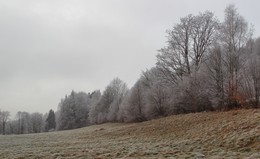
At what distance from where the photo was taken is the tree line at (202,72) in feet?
→ 97.3

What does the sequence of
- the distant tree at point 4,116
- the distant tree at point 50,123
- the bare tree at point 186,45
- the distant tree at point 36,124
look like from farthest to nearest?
the distant tree at point 36,124 < the distant tree at point 4,116 < the distant tree at point 50,123 < the bare tree at point 186,45

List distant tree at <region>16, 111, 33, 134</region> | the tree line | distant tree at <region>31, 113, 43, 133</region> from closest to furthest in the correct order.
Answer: the tree line → distant tree at <region>16, 111, 33, 134</region> → distant tree at <region>31, 113, 43, 133</region>

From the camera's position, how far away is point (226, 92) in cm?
3066

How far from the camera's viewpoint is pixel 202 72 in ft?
113

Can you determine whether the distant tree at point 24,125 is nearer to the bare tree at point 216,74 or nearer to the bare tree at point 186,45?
the bare tree at point 186,45

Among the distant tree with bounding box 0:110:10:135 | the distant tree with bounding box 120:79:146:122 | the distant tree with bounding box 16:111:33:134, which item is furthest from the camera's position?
the distant tree with bounding box 16:111:33:134

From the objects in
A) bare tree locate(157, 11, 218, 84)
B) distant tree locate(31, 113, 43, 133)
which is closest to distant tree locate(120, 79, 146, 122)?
A: bare tree locate(157, 11, 218, 84)

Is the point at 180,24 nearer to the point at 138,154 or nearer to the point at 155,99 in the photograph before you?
the point at 155,99

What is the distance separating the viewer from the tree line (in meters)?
29.7

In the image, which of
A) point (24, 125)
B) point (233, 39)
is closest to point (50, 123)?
point (24, 125)

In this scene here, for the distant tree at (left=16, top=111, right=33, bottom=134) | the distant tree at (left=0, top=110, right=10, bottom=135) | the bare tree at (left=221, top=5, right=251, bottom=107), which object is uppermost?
the bare tree at (left=221, top=5, right=251, bottom=107)

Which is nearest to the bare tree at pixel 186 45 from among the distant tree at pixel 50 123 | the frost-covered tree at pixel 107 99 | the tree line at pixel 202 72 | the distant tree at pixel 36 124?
the tree line at pixel 202 72

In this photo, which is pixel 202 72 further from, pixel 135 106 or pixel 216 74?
pixel 135 106

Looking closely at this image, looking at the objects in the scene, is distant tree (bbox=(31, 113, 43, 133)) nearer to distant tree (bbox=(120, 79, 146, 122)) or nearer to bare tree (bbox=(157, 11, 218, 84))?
distant tree (bbox=(120, 79, 146, 122))
